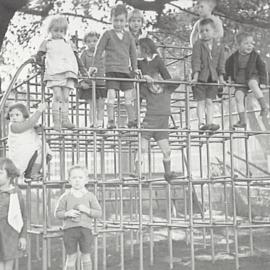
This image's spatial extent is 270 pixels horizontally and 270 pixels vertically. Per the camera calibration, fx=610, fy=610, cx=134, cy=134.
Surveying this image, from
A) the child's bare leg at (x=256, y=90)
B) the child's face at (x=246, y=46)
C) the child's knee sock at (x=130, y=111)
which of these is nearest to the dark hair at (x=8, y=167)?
the child's knee sock at (x=130, y=111)

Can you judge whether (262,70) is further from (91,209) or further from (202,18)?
(91,209)

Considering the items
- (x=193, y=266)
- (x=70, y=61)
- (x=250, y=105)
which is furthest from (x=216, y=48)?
(x=250, y=105)

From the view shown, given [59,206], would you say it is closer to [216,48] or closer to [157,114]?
[157,114]

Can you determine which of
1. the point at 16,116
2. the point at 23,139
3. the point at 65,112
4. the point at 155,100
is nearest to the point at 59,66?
the point at 65,112

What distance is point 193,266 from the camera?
7105 millimetres

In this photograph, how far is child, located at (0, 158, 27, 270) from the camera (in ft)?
18.5

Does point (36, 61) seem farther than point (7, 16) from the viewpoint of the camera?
No

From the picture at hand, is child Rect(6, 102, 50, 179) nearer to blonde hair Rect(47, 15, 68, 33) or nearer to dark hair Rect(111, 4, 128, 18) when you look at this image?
blonde hair Rect(47, 15, 68, 33)

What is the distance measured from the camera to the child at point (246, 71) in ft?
26.3

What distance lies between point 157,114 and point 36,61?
179cm

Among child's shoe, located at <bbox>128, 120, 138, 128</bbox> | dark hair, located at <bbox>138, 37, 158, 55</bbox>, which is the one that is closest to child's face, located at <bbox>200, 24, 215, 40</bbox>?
dark hair, located at <bbox>138, 37, 158, 55</bbox>

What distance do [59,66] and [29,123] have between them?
0.74m

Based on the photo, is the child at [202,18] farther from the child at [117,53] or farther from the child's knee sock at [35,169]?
the child's knee sock at [35,169]

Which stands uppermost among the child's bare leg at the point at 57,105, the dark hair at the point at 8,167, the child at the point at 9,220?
the child's bare leg at the point at 57,105
